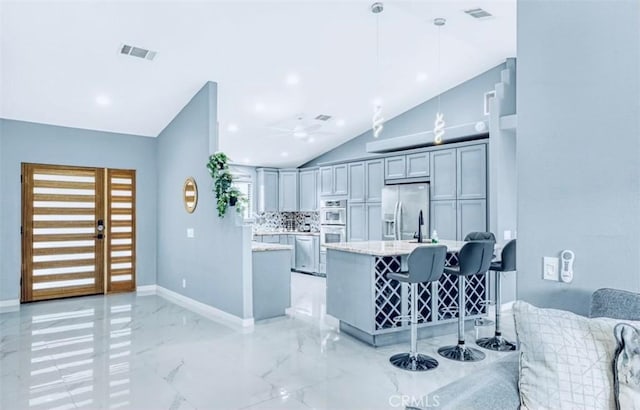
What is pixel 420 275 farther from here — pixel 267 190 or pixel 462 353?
pixel 267 190

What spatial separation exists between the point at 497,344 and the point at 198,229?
3.96 meters

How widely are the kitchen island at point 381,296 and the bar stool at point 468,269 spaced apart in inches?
14.4

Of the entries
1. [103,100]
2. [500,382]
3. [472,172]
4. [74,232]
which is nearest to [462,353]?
[500,382]

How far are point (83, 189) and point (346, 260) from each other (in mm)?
4553

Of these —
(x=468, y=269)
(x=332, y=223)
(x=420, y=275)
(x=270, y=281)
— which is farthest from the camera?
(x=332, y=223)

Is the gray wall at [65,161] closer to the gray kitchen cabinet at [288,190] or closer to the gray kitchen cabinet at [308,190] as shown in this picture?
the gray kitchen cabinet at [288,190]

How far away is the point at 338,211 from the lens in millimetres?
8086

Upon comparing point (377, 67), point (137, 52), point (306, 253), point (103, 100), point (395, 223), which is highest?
point (377, 67)

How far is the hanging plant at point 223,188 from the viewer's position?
488cm

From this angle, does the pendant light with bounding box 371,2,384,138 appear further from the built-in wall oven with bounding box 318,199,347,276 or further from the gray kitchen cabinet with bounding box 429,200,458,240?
the built-in wall oven with bounding box 318,199,347,276

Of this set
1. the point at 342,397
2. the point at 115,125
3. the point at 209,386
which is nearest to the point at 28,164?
the point at 115,125

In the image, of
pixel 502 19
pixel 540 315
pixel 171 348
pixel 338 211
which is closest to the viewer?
pixel 540 315

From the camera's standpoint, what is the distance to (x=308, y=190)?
8984 mm

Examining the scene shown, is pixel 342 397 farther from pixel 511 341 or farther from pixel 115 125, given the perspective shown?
pixel 115 125
